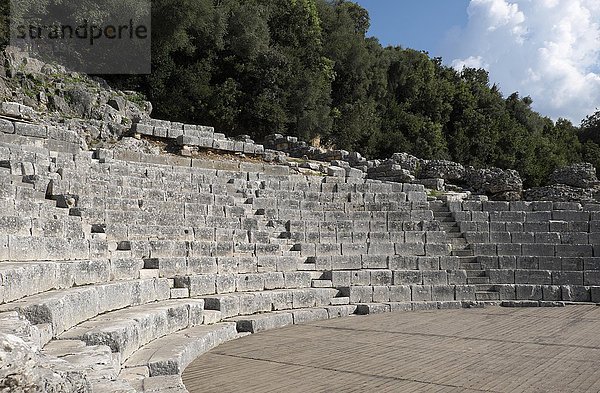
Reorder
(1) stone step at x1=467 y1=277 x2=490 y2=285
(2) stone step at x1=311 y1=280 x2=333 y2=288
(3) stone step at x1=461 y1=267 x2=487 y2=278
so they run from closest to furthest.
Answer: (2) stone step at x1=311 y1=280 x2=333 y2=288, (1) stone step at x1=467 y1=277 x2=490 y2=285, (3) stone step at x1=461 y1=267 x2=487 y2=278

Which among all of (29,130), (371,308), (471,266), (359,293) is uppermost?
(29,130)

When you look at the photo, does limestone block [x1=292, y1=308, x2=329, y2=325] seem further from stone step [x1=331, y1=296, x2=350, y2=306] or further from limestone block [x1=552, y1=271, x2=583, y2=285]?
limestone block [x1=552, y1=271, x2=583, y2=285]

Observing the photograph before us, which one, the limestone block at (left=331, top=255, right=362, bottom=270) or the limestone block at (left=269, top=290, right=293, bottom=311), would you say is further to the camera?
the limestone block at (left=331, top=255, right=362, bottom=270)

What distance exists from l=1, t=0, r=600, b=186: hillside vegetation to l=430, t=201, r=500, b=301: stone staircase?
1464 centimetres

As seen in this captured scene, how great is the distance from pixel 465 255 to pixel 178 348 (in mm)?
8174

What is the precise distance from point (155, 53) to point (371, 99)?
14413mm

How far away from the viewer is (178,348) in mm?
5625

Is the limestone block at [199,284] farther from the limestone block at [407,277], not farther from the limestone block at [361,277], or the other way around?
the limestone block at [407,277]

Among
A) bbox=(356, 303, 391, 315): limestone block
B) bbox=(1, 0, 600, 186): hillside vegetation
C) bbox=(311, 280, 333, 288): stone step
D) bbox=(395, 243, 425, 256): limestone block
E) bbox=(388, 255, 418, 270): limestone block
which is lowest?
bbox=(356, 303, 391, 315): limestone block

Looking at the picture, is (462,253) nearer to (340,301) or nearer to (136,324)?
(340,301)

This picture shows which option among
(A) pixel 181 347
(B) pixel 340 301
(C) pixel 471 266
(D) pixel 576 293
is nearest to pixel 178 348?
(A) pixel 181 347

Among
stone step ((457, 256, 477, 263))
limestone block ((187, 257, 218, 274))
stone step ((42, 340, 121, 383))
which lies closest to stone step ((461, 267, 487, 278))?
stone step ((457, 256, 477, 263))

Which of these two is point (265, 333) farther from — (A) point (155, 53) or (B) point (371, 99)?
(B) point (371, 99)

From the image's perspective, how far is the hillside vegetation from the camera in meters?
26.0
